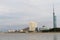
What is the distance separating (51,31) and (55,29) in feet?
12.9

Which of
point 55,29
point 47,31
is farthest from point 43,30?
point 55,29

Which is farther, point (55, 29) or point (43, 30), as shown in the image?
point (43, 30)

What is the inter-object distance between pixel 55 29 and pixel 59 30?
255 inches

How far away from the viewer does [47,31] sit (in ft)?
624

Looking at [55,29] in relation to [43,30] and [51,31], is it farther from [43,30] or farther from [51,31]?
[43,30]

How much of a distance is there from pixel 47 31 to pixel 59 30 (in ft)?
39.4

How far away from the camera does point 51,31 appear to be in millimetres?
179250

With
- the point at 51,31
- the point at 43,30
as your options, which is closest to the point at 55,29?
the point at 51,31

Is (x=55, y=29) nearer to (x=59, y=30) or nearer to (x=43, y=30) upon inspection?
(x=59, y=30)

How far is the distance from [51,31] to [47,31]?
1114cm

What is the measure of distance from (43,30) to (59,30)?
1771 centimetres

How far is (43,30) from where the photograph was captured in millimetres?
195250

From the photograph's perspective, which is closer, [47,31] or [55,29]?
[55,29]

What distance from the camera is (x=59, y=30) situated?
18238 cm
